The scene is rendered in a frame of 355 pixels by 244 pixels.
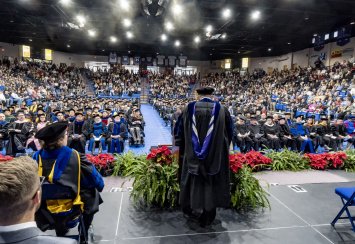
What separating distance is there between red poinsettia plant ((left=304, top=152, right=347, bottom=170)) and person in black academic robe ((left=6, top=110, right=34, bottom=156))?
7369 mm

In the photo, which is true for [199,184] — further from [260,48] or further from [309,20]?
[260,48]

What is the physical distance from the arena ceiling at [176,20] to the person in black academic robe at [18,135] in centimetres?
717

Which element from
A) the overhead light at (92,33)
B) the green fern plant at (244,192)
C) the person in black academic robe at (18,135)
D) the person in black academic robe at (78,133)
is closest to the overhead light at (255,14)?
the person in black academic robe at (78,133)

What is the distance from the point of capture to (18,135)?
7.22m

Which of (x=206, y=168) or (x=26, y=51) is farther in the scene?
(x=26, y=51)

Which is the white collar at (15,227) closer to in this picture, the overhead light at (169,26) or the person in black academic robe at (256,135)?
the person in black academic robe at (256,135)

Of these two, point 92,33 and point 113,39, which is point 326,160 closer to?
point 92,33

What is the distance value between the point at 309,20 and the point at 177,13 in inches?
302

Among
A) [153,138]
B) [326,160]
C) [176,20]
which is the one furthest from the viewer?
[176,20]

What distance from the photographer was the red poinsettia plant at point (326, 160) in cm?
590

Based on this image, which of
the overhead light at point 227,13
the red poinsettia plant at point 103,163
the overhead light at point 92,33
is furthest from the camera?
the overhead light at point 92,33

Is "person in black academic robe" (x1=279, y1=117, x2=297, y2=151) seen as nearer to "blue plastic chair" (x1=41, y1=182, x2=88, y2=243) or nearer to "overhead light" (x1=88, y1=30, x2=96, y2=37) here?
"blue plastic chair" (x1=41, y1=182, x2=88, y2=243)

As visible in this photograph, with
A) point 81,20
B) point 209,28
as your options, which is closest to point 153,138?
point 81,20

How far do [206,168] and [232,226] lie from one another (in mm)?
879
